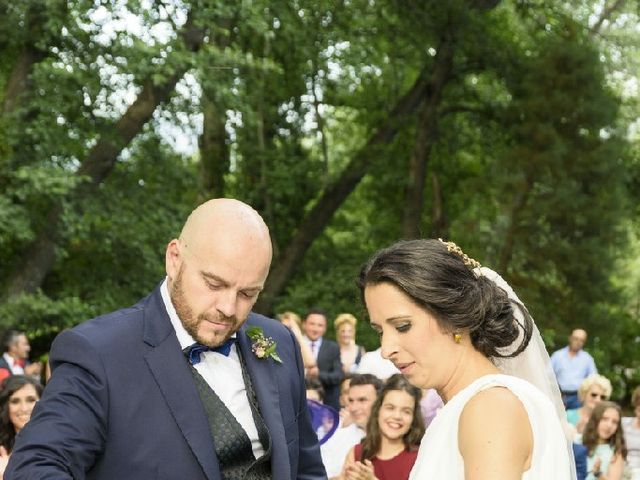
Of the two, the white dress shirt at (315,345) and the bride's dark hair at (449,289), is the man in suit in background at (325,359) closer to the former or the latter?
the white dress shirt at (315,345)

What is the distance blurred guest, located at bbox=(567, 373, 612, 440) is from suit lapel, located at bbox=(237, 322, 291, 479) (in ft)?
24.3

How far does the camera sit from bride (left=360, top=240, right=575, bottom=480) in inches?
115

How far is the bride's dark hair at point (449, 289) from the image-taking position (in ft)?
10.5

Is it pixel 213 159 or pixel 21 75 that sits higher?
pixel 213 159

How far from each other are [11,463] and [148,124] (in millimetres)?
13688

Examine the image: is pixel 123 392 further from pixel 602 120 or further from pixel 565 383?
pixel 602 120

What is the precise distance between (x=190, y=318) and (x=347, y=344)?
9.04 meters

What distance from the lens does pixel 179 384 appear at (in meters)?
3.65

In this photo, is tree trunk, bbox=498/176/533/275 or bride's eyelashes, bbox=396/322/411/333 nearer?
bride's eyelashes, bbox=396/322/411/333

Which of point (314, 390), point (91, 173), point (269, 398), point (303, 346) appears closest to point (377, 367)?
point (314, 390)

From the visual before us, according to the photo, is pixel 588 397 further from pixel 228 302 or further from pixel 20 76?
pixel 20 76

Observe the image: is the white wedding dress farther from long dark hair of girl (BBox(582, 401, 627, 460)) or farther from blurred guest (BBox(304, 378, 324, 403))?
blurred guest (BBox(304, 378, 324, 403))

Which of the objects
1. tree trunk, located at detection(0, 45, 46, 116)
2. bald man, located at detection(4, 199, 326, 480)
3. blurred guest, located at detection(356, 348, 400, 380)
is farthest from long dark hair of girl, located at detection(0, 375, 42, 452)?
tree trunk, located at detection(0, 45, 46, 116)

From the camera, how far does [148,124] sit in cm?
1677
